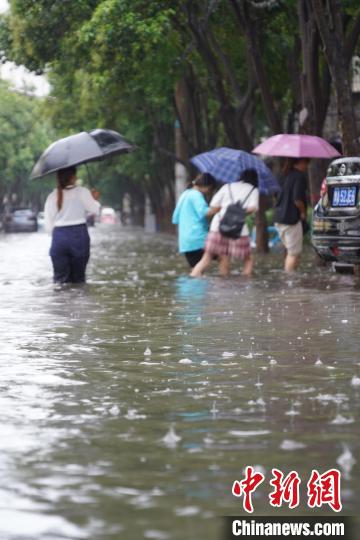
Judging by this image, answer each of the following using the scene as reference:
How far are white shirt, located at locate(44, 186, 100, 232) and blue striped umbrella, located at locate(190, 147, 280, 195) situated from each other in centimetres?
320

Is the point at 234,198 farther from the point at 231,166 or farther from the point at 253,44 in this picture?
the point at 253,44

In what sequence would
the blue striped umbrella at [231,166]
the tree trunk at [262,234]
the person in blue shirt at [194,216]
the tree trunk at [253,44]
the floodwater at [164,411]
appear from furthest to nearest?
the tree trunk at [262,234]
the tree trunk at [253,44]
the blue striped umbrella at [231,166]
the person in blue shirt at [194,216]
the floodwater at [164,411]

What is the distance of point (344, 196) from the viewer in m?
16.0

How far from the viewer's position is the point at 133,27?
24.3m

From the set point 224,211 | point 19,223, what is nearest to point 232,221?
point 224,211

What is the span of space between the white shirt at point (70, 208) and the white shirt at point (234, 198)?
2543mm

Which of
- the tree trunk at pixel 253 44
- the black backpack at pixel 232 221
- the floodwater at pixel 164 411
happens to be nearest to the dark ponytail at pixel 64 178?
the black backpack at pixel 232 221

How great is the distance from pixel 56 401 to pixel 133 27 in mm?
18078

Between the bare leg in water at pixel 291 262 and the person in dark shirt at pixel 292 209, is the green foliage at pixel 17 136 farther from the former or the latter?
the person in dark shirt at pixel 292 209

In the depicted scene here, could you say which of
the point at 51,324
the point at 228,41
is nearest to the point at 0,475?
the point at 51,324

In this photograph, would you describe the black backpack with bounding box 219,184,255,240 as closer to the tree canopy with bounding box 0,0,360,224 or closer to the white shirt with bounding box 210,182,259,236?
the white shirt with bounding box 210,182,259,236

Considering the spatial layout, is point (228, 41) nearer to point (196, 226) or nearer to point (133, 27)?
point (133, 27)

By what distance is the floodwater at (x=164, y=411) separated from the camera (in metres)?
4.65

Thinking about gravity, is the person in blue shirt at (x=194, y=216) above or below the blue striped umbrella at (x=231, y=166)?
below
